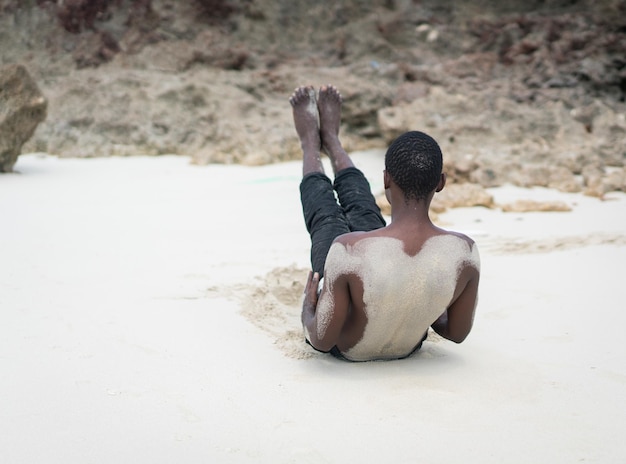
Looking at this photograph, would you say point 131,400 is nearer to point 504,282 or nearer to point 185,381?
point 185,381

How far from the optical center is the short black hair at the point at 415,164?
219 centimetres

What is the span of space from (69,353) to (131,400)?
18.2 inches

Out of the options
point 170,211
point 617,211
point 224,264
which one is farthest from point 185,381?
point 617,211

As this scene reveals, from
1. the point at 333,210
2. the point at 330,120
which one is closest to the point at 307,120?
the point at 330,120

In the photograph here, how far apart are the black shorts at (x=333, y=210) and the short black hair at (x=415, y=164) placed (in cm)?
54

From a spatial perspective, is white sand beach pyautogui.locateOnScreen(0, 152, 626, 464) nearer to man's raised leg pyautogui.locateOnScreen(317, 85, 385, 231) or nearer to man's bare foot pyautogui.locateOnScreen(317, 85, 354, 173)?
man's raised leg pyautogui.locateOnScreen(317, 85, 385, 231)

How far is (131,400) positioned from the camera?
2.04 m

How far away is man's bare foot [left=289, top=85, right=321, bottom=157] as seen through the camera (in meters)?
3.67

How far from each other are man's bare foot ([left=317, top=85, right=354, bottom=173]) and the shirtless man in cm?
129

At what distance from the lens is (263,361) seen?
7.89 feet

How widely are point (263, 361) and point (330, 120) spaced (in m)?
1.74

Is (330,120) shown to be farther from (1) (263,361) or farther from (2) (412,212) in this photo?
(1) (263,361)

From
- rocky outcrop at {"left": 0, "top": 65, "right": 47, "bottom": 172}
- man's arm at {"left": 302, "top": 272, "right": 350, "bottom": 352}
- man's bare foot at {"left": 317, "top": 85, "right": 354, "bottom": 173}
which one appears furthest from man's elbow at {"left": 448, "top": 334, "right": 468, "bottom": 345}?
rocky outcrop at {"left": 0, "top": 65, "right": 47, "bottom": 172}

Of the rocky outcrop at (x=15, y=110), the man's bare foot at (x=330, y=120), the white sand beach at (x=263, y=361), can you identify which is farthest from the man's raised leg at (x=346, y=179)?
the rocky outcrop at (x=15, y=110)
